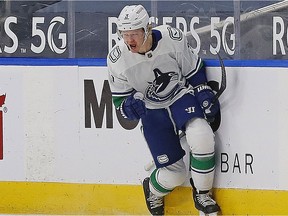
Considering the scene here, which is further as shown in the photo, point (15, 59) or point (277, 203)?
point (15, 59)

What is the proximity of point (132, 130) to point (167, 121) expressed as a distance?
288 mm

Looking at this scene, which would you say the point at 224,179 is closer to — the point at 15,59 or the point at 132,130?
the point at 132,130

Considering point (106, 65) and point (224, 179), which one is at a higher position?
point (106, 65)

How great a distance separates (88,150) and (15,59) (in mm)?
588

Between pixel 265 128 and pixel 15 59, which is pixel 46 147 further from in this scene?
pixel 265 128

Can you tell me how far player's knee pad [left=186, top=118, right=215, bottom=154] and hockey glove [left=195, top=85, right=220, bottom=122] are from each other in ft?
0.19

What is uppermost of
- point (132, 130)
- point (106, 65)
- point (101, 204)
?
point (106, 65)

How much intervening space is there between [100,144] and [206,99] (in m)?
A: 0.69

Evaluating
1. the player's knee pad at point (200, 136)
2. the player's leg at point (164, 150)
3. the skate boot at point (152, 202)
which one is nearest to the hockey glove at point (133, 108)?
the player's leg at point (164, 150)

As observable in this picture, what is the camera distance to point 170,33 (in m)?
Answer: 4.94

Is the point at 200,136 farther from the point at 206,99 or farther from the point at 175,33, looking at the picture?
the point at 175,33

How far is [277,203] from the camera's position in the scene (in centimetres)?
498

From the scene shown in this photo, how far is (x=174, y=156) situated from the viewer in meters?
5.04

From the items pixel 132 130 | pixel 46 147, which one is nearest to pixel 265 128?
pixel 132 130
